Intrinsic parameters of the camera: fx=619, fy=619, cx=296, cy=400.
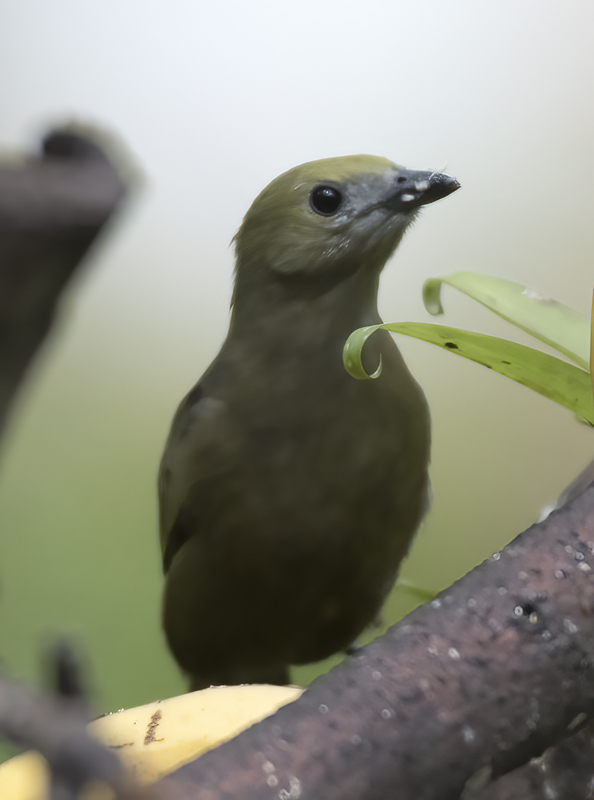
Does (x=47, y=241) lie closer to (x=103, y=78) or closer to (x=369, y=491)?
(x=369, y=491)

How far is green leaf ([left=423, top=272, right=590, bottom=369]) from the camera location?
39 centimetres

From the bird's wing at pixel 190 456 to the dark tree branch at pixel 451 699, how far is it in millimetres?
266

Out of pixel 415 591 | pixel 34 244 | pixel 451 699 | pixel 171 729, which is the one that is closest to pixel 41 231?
pixel 34 244

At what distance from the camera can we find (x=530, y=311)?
16.1 inches

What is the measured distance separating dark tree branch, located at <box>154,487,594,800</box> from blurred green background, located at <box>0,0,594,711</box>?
431mm

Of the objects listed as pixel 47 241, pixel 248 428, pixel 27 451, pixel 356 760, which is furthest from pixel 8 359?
pixel 27 451

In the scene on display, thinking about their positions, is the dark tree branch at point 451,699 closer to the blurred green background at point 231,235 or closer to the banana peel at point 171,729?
the banana peel at point 171,729

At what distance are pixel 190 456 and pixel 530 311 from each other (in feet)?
0.90

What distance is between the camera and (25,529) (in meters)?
0.73

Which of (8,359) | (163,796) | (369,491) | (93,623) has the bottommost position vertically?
(93,623)

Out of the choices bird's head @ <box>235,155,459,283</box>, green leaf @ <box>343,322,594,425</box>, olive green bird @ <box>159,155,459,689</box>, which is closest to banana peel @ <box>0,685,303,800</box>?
olive green bird @ <box>159,155,459,689</box>

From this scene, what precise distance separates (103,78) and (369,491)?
533 mm

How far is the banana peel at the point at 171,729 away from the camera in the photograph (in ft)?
1.04

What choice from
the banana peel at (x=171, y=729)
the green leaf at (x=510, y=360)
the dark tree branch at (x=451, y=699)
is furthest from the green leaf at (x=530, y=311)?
the banana peel at (x=171, y=729)
